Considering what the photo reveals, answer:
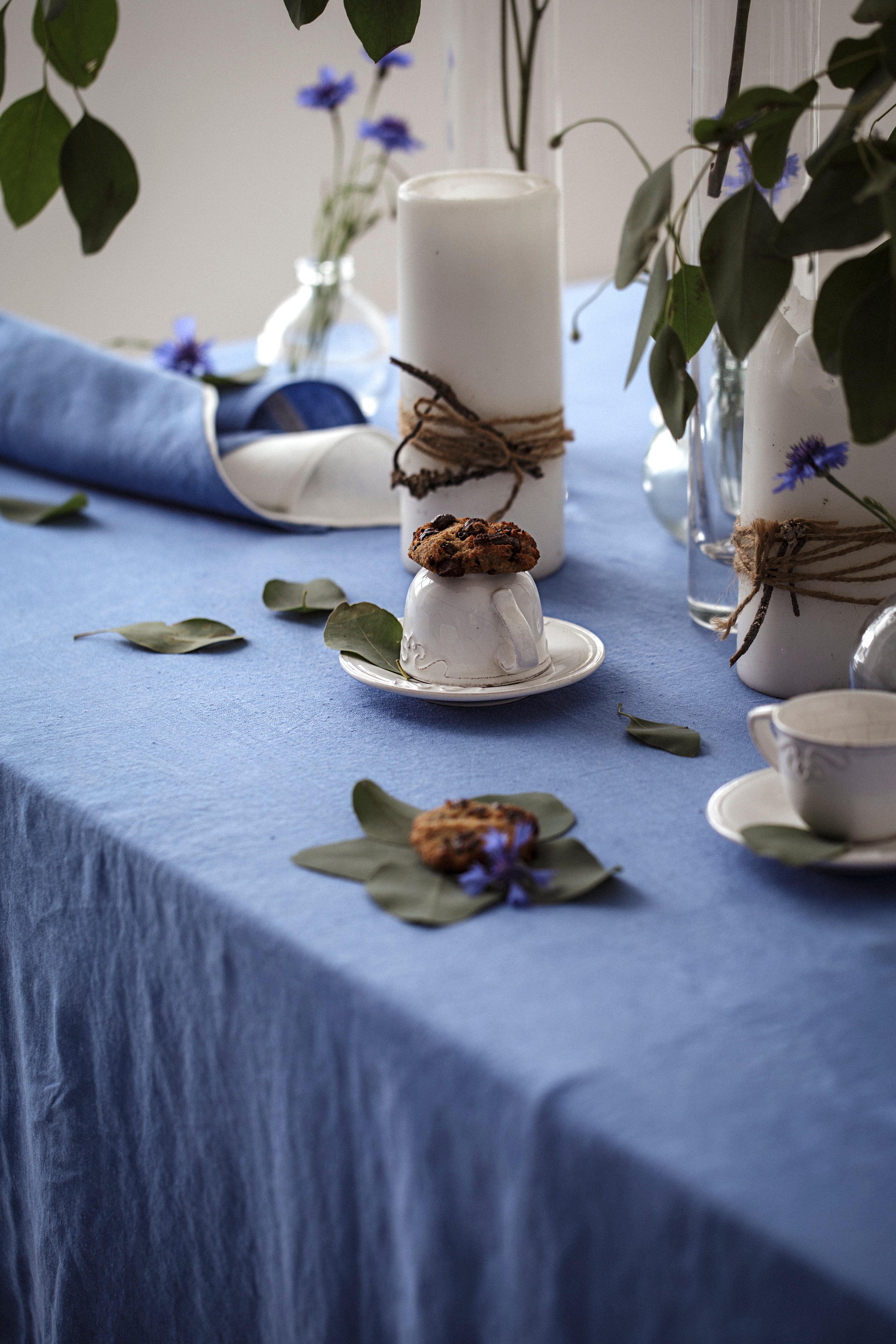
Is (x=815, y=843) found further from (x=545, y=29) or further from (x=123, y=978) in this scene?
(x=545, y=29)

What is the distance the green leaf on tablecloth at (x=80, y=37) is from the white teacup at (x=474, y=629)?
0.27m

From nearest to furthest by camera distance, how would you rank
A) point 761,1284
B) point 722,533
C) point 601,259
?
point 761,1284, point 722,533, point 601,259

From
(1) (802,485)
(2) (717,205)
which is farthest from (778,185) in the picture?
(1) (802,485)

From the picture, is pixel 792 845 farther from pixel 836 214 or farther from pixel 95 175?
pixel 95 175

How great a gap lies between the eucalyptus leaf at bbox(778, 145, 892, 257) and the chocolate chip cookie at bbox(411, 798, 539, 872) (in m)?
0.21

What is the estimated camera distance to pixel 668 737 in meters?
0.54

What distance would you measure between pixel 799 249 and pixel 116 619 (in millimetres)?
479

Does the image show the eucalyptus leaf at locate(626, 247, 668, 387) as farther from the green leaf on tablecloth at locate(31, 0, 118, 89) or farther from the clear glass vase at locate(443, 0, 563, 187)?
the clear glass vase at locate(443, 0, 563, 187)

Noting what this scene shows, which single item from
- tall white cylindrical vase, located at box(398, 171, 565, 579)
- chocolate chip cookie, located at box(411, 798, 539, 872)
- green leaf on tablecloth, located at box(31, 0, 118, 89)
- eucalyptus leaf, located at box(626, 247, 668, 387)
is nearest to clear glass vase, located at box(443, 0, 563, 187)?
tall white cylindrical vase, located at box(398, 171, 565, 579)

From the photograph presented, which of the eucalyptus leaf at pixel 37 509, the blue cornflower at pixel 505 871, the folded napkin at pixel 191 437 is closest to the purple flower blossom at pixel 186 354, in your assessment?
the folded napkin at pixel 191 437

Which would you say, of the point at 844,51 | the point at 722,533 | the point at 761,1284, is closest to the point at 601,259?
the point at 722,533

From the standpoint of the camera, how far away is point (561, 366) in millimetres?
764

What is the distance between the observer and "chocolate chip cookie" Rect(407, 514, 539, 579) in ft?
1.89

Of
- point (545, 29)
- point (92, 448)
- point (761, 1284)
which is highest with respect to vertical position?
point (545, 29)
